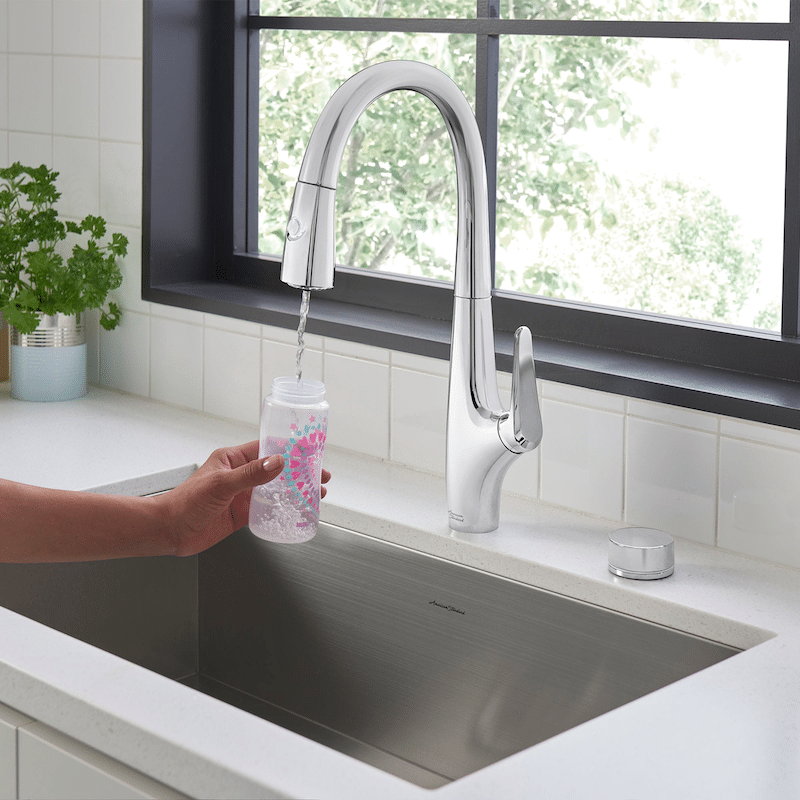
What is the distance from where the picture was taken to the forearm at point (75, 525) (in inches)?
52.2

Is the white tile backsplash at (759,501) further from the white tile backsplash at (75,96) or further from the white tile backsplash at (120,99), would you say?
the white tile backsplash at (75,96)

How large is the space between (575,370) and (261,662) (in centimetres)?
53

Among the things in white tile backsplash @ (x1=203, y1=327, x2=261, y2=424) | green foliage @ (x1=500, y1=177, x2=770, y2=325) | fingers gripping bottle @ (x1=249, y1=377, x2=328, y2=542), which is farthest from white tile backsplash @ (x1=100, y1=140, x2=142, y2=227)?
green foliage @ (x1=500, y1=177, x2=770, y2=325)

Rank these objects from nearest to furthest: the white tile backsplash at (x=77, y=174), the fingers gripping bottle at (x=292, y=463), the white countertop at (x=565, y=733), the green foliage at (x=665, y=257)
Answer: the white countertop at (x=565, y=733), the fingers gripping bottle at (x=292, y=463), the white tile backsplash at (x=77, y=174), the green foliage at (x=665, y=257)

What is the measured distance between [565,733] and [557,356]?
0.67 m

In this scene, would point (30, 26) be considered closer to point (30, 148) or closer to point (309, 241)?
point (30, 148)

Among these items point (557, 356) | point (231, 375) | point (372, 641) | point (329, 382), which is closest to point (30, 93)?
point (231, 375)

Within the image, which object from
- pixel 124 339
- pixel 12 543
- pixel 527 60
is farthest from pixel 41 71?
pixel 527 60

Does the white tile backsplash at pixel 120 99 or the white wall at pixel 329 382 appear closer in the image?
the white wall at pixel 329 382

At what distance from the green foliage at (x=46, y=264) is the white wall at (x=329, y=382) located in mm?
84

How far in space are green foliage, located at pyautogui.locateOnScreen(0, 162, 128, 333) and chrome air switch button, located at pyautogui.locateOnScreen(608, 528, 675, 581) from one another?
995mm

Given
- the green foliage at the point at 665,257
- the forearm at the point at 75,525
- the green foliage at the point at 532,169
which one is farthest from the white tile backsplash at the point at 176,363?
the green foliage at the point at 665,257

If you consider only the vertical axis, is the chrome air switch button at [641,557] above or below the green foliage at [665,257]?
below

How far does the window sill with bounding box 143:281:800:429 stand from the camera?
133 centimetres
